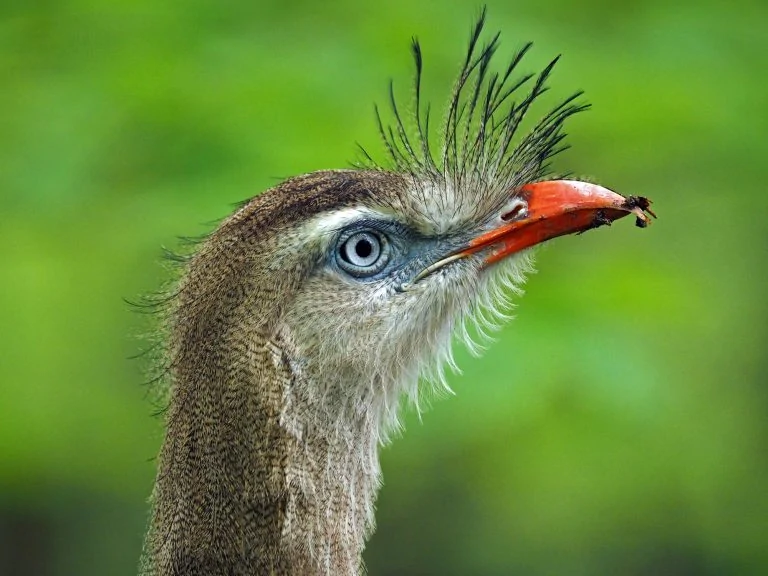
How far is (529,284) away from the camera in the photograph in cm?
344

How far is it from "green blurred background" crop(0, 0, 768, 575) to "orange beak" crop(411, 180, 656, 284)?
2.58ft

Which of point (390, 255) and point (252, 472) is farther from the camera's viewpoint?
point (390, 255)

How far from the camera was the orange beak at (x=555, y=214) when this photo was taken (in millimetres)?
2285

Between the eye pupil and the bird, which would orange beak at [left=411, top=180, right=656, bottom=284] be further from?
the eye pupil

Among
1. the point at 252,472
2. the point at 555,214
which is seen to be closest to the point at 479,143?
the point at 555,214

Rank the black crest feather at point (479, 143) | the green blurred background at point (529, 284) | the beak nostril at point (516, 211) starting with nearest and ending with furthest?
the beak nostril at point (516, 211)
the black crest feather at point (479, 143)
the green blurred background at point (529, 284)

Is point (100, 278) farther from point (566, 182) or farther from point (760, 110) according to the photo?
point (760, 110)

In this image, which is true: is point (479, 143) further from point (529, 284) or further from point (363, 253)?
point (529, 284)

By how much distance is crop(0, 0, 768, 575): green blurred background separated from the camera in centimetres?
329

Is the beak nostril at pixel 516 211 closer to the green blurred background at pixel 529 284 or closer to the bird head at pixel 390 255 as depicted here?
the bird head at pixel 390 255

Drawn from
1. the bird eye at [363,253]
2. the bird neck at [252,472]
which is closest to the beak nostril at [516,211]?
the bird eye at [363,253]

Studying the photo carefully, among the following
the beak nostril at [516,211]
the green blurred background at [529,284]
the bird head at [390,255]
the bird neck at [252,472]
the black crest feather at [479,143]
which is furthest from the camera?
the green blurred background at [529,284]

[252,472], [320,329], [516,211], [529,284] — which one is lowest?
[252,472]

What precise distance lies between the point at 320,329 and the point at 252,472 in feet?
1.05
